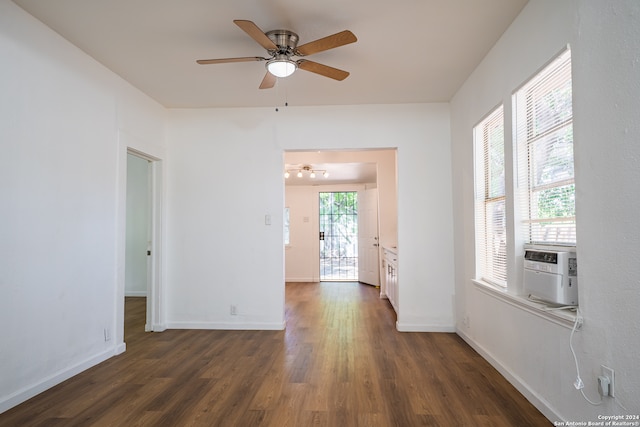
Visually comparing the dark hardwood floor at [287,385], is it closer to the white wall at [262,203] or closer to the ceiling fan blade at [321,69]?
the white wall at [262,203]

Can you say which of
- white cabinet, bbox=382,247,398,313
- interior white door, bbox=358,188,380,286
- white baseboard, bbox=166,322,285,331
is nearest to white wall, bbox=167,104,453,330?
white baseboard, bbox=166,322,285,331

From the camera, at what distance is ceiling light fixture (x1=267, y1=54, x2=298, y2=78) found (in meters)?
2.50

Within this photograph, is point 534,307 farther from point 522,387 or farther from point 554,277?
point 522,387

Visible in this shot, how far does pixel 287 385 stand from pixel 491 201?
7.52 ft

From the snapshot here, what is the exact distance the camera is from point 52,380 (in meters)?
2.56

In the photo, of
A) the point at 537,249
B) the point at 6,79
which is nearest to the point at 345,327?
the point at 537,249

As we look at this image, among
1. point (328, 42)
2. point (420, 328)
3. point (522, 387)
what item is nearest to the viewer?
point (328, 42)

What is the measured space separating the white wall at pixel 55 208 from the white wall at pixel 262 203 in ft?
2.97

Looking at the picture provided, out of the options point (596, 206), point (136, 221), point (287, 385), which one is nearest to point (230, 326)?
point (287, 385)

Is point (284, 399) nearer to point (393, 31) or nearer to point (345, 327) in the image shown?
point (345, 327)

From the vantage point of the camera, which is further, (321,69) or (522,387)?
(321,69)

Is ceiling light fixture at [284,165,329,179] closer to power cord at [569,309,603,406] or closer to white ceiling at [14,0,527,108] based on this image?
white ceiling at [14,0,527,108]

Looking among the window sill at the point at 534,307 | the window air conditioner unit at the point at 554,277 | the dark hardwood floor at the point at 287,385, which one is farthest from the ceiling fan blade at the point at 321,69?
the dark hardwood floor at the point at 287,385

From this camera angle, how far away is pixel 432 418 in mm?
2109
